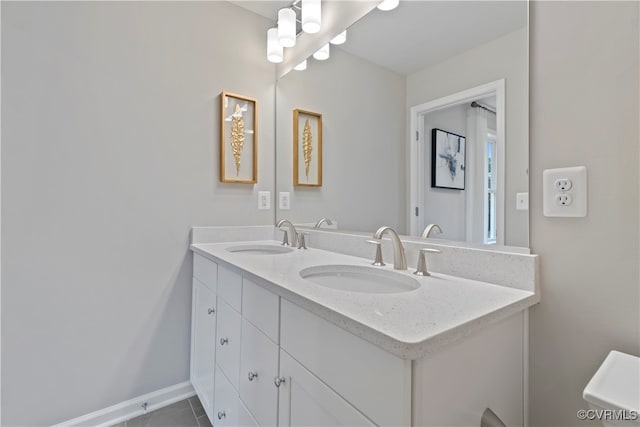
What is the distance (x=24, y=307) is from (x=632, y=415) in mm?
1912

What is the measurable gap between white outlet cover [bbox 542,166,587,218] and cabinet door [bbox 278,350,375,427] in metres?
0.66

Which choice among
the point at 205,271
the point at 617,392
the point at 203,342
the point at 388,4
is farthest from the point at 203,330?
the point at 388,4

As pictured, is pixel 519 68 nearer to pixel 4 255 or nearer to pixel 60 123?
pixel 60 123

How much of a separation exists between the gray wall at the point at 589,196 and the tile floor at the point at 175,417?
142cm

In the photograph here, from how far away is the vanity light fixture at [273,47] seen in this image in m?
1.80

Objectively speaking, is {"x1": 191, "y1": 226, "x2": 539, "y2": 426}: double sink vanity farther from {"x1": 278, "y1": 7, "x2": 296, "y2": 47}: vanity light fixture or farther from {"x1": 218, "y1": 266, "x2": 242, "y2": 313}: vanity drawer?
{"x1": 278, "y1": 7, "x2": 296, "y2": 47}: vanity light fixture

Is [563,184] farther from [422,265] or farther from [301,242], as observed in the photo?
[301,242]

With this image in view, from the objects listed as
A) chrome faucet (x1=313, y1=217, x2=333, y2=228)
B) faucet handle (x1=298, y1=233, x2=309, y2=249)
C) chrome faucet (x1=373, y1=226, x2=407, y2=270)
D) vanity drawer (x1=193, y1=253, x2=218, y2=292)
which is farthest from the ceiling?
vanity drawer (x1=193, y1=253, x2=218, y2=292)

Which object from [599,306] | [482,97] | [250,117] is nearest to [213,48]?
[250,117]

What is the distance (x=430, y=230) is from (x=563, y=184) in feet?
1.37

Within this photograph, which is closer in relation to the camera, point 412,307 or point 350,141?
point 412,307

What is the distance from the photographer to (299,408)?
28.7 inches

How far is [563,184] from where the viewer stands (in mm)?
734

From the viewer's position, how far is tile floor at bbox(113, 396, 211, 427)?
142 cm
